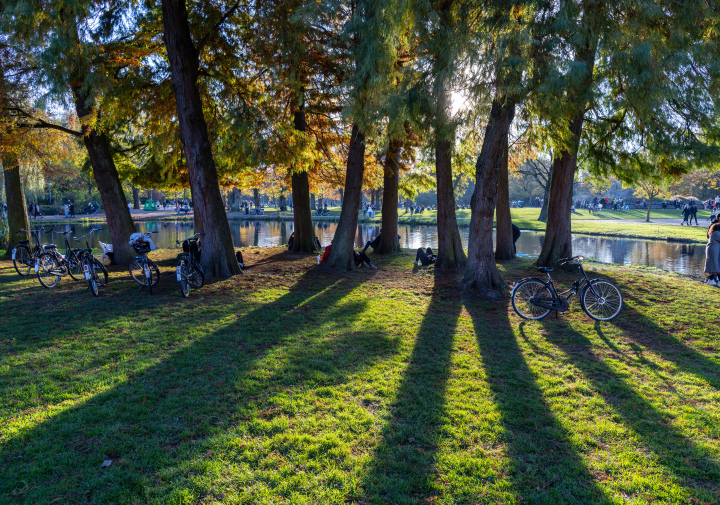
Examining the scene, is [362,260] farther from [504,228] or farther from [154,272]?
[154,272]

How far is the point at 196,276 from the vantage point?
372 inches

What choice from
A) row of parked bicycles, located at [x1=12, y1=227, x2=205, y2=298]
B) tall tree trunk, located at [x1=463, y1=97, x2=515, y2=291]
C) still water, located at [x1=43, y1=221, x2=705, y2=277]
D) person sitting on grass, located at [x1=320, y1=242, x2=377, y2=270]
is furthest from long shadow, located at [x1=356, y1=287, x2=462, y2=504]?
still water, located at [x1=43, y1=221, x2=705, y2=277]

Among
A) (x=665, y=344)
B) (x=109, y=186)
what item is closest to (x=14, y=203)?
Result: (x=109, y=186)

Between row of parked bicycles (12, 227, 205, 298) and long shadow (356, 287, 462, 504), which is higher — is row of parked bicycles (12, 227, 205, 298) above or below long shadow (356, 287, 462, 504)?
above

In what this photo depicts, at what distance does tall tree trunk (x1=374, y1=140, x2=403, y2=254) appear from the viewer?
14.6m

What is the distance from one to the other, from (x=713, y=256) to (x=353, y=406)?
1068 cm

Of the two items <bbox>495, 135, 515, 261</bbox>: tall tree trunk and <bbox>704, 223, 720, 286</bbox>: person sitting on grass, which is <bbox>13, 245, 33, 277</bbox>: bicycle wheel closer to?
<bbox>495, 135, 515, 261</bbox>: tall tree trunk

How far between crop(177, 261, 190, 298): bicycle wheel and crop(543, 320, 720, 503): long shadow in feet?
22.5

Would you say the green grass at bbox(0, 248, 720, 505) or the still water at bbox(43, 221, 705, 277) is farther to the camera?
the still water at bbox(43, 221, 705, 277)

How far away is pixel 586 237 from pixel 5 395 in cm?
3038

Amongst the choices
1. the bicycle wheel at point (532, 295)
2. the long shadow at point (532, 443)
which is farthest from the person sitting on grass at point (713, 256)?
the long shadow at point (532, 443)

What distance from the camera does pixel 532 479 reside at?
10.4ft

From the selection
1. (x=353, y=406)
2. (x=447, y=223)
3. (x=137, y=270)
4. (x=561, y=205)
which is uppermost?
(x=561, y=205)

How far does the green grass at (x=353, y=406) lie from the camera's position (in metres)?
3.09
